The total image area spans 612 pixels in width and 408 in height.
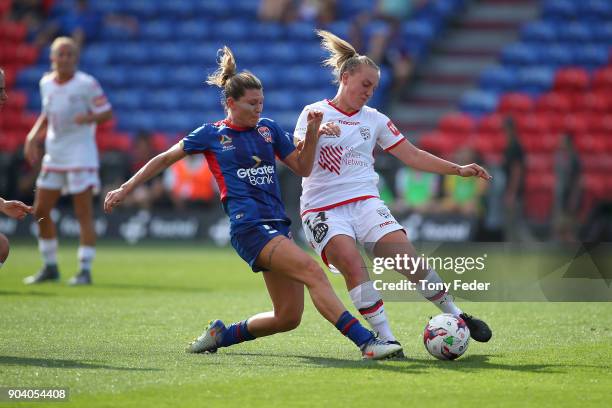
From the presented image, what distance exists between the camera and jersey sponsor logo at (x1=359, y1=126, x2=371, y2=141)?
7.77m

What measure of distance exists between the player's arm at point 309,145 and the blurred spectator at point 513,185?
31.2 feet

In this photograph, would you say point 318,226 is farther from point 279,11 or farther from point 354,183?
point 279,11

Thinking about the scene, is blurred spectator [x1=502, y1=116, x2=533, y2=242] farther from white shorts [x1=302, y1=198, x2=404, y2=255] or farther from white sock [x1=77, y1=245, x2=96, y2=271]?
white shorts [x1=302, y1=198, x2=404, y2=255]

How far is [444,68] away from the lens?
22766 mm

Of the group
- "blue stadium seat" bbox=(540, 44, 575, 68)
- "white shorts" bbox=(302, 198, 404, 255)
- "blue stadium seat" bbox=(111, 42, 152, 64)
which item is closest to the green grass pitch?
"white shorts" bbox=(302, 198, 404, 255)

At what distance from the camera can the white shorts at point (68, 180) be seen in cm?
1246

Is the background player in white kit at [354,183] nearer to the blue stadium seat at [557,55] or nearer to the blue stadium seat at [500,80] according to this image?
the blue stadium seat at [500,80]

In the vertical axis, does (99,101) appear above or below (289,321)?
above

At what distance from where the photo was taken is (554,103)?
20.3m

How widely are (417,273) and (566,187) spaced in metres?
10.2

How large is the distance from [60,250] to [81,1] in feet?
32.1

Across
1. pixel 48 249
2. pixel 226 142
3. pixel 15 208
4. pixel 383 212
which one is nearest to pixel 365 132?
pixel 383 212

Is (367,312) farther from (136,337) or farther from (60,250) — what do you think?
(60,250)

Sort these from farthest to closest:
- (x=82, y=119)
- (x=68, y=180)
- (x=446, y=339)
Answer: (x=68, y=180) < (x=82, y=119) < (x=446, y=339)
